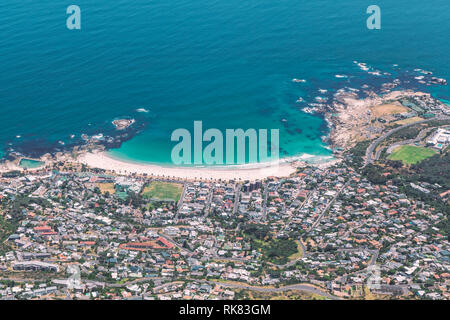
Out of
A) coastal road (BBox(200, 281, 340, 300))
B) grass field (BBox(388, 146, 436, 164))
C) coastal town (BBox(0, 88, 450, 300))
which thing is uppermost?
grass field (BBox(388, 146, 436, 164))

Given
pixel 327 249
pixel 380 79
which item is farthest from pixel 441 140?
pixel 327 249

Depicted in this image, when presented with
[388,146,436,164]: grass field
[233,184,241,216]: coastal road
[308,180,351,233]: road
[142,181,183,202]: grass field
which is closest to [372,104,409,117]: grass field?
[388,146,436,164]: grass field

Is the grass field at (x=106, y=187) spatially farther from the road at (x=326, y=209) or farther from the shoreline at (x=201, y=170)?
the road at (x=326, y=209)

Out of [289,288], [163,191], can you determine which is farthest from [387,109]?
[289,288]

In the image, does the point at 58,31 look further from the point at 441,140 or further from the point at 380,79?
the point at 441,140

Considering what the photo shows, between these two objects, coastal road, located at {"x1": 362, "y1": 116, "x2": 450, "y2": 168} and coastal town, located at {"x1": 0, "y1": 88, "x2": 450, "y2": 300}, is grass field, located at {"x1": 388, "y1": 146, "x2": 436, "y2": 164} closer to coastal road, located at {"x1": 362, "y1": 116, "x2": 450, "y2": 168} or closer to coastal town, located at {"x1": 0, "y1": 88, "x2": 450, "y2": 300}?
coastal town, located at {"x1": 0, "y1": 88, "x2": 450, "y2": 300}

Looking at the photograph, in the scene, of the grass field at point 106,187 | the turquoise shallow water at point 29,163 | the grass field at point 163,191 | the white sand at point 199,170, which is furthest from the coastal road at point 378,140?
the turquoise shallow water at point 29,163
